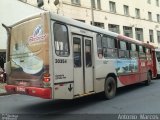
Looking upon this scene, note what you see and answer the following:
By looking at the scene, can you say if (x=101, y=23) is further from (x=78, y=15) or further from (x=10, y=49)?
(x=10, y=49)

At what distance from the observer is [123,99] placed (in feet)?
39.2

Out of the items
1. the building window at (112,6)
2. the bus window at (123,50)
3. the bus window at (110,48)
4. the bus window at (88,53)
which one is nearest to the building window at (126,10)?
the building window at (112,6)

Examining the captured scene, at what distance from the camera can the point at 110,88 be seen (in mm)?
12289

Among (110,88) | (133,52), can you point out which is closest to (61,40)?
(110,88)

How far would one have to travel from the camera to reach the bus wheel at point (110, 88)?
11.9 meters

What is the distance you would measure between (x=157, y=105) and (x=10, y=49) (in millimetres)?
5304

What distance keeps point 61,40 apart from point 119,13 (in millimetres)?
29321

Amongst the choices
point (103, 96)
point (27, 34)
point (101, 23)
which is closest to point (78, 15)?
point (101, 23)

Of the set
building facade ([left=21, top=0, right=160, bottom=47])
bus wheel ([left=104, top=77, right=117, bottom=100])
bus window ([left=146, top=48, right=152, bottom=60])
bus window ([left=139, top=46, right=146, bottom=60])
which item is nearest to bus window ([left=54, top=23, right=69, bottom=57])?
bus wheel ([left=104, top=77, right=117, bottom=100])

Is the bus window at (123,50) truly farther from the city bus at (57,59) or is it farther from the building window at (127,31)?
the building window at (127,31)

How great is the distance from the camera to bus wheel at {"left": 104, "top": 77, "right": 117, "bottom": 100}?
11852 mm

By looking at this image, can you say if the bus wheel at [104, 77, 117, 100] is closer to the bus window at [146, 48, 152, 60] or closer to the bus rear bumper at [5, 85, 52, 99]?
the bus rear bumper at [5, 85, 52, 99]

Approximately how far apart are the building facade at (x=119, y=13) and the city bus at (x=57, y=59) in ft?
47.0

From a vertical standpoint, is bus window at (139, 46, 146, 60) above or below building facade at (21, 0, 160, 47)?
below
